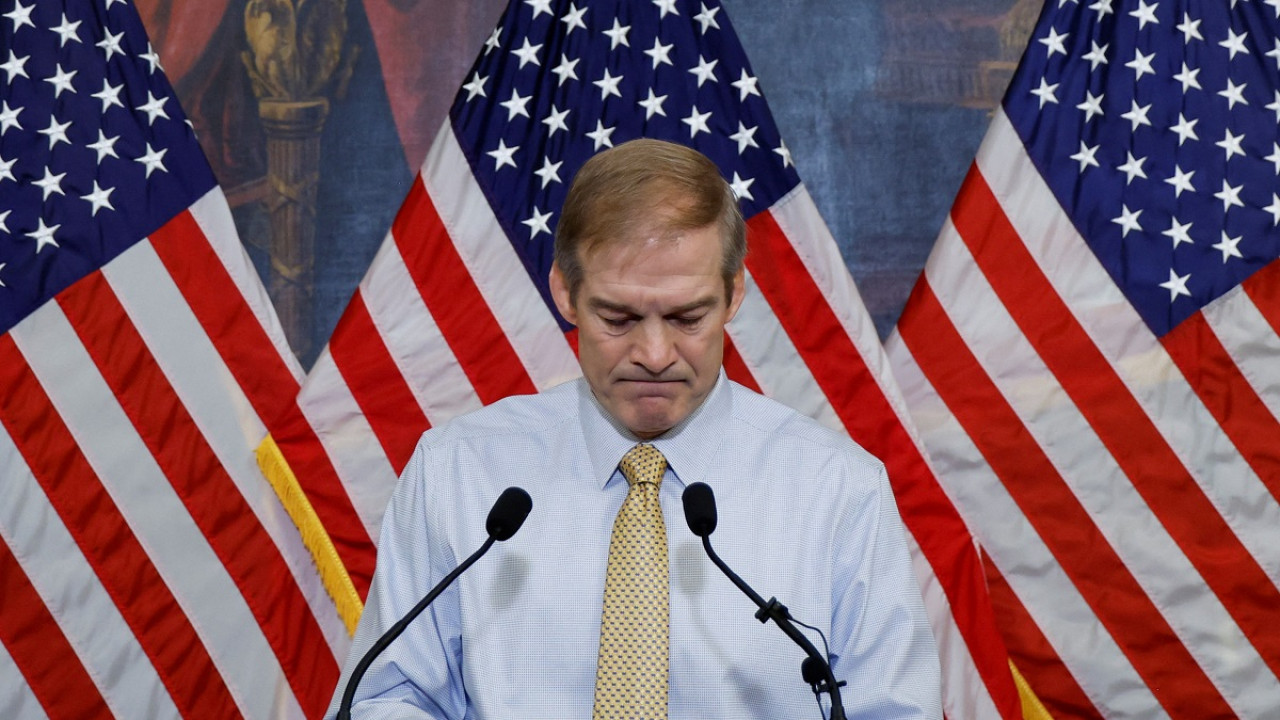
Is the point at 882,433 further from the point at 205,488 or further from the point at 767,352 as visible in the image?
the point at 205,488

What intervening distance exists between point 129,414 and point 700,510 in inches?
89.5

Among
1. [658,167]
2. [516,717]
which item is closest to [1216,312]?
[658,167]

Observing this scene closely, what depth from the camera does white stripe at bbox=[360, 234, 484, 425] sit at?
3393mm

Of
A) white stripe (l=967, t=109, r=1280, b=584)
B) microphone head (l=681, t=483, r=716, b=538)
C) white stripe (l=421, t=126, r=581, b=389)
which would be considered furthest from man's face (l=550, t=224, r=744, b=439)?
white stripe (l=967, t=109, r=1280, b=584)

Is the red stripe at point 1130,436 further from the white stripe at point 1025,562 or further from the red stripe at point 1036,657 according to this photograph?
the red stripe at point 1036,657

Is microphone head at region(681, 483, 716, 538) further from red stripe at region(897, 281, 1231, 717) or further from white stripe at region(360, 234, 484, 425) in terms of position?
red stripe at region(897, 281, 1231, 717)

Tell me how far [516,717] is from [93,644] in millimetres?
1899

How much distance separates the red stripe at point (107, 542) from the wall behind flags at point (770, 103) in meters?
0.72

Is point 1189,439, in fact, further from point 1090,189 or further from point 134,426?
point 134,426

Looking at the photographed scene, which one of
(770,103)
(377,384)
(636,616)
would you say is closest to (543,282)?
(377,384)

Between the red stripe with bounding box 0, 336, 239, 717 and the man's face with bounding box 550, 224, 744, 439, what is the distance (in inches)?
74.9

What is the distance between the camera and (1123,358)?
131 inches

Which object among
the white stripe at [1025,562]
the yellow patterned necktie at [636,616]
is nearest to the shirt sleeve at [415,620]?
the yellow patterned necktie at [636,616]

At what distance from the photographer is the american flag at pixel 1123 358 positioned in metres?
3.30
